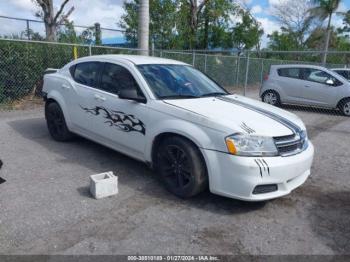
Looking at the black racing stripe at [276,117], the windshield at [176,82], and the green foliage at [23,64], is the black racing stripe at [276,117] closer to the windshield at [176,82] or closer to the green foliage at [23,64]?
the windshield at [176,82]

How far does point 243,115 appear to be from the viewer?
3939 millimetres

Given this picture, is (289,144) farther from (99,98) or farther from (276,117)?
(99,98)

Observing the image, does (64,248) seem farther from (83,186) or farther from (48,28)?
(48,28)

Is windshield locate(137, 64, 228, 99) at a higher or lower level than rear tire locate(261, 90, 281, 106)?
higher

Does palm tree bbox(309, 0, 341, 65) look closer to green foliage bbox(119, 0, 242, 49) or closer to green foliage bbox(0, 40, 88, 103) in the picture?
green foliage bbox(119, 0, 242, 49)

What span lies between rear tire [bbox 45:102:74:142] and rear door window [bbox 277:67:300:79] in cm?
836

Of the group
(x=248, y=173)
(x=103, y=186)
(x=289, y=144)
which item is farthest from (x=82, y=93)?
(x=289, y=144)

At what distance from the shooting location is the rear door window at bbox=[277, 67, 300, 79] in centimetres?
1148

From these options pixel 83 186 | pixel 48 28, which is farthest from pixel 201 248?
pixel 48 28

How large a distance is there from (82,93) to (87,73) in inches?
15.1

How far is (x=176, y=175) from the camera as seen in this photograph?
4051 mm

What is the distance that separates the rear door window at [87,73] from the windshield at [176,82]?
893 mm

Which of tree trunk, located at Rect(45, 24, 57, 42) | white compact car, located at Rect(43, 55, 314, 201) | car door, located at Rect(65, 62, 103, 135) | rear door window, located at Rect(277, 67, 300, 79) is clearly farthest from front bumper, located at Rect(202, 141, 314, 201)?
tree trunk, located at Rect(45, 24, 57, 42)

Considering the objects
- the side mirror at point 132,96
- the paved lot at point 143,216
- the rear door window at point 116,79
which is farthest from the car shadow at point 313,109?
the side mirror at point 132,96
